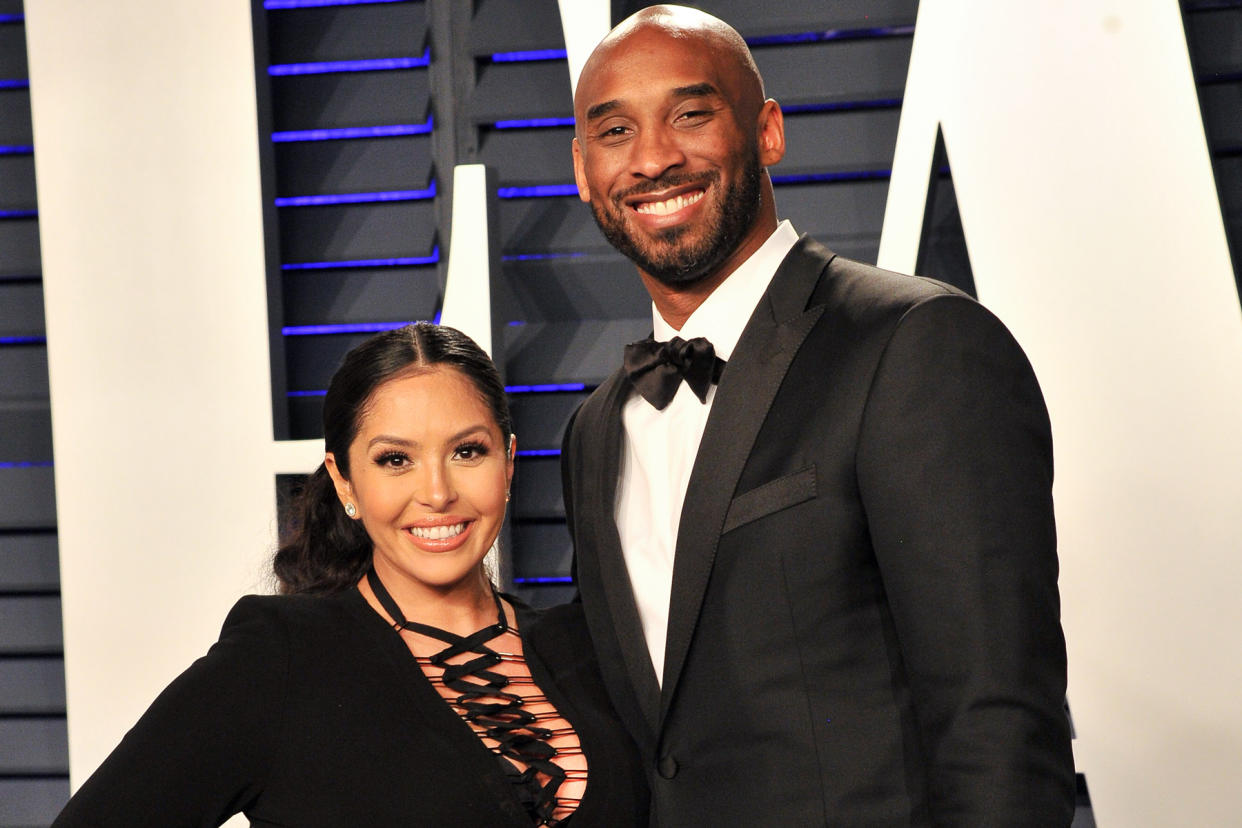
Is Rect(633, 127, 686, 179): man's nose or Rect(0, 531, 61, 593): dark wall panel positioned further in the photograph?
Rect(0, 531, 61, 593): dark wall panel

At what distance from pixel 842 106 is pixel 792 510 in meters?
1.49

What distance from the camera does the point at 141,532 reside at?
271 cm

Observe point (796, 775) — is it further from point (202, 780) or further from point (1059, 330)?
point (1059, 330)

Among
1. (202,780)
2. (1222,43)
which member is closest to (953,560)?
(202,780)

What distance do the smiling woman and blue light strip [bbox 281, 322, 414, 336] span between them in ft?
2.53

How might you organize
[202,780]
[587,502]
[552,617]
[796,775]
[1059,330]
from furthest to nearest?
1. [1059,330]
2. [552,617]
3. [587,502]
4. [202,780]
5. [796,775]

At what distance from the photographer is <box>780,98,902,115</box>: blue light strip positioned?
2.77 meters

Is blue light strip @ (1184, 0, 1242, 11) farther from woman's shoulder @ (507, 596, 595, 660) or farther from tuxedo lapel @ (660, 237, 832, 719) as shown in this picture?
woman's shoulder @ (507, 596, 595, 660)

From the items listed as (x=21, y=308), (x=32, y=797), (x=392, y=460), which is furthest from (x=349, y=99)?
(x=32, y=797)

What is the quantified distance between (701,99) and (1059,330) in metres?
1.04

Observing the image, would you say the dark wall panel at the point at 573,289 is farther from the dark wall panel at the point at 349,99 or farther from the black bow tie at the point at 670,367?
the black bow tie at the point at 670,367

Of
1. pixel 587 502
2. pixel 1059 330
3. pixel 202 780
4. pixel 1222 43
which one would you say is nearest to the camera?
pixel 202 780

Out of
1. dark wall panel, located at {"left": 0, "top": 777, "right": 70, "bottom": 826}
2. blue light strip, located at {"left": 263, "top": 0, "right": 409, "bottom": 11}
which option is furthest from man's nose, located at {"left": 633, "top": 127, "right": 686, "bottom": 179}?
dark wall panel, located at {"left": 0, "top": 777, "right": 70, "bottom": 826}

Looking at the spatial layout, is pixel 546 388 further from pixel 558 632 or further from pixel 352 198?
pixel 558 632
